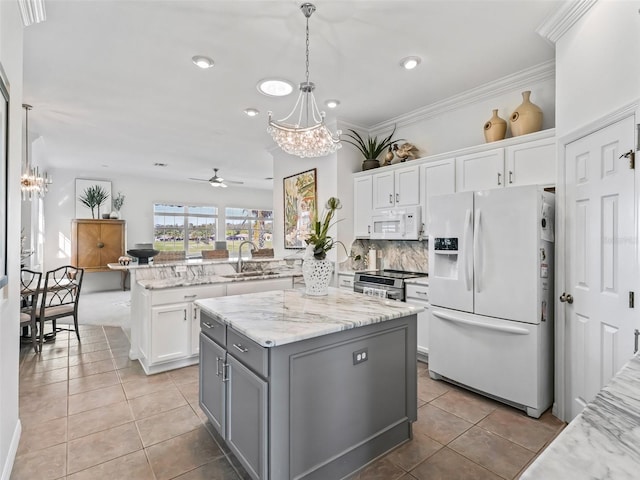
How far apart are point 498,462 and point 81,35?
4.09 meters

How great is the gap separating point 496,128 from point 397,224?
1.41 m

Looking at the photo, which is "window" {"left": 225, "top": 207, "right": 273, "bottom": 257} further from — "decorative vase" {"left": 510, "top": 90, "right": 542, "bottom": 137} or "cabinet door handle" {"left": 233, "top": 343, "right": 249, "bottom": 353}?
"cabinet door handle" {"left": 233, "top": 343, "right": 249, "bottom": 353}

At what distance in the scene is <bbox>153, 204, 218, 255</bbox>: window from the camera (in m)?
8.70

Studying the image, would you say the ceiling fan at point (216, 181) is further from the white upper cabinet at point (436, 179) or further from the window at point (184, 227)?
the white upper cabinet at point (436, 179)

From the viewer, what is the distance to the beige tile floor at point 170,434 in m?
1.91

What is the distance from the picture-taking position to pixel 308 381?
168 cm

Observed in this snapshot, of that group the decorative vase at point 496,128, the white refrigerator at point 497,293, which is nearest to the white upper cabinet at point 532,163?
the decorative vase at point 496,128

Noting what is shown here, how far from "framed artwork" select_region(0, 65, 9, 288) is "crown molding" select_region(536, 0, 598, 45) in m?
3.31

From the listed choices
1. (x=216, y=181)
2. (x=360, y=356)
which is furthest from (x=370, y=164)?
(x=216, y=181)

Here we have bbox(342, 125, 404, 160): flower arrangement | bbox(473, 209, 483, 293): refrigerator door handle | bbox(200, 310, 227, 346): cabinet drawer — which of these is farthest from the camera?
bbox(342, 125, 404, 160): flower arrangement

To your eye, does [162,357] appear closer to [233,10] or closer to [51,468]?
[51,468]

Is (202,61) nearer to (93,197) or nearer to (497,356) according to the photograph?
(497,356)

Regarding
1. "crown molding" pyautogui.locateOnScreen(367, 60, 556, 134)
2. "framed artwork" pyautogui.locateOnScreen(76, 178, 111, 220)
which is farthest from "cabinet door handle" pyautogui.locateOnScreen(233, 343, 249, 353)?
"framed artwork" pyautogui.locateOnScreen(76, 178, 111, 220)

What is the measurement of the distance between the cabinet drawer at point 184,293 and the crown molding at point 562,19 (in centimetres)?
357
